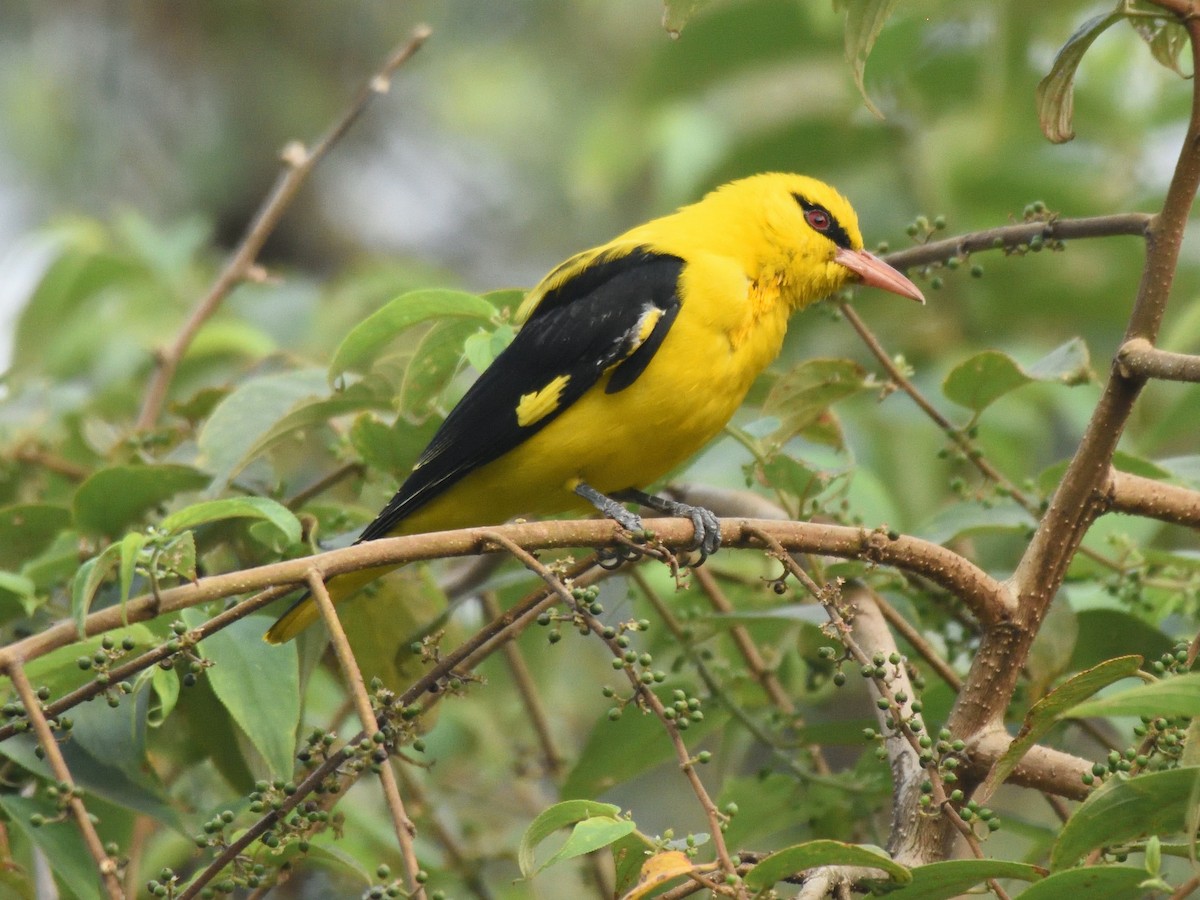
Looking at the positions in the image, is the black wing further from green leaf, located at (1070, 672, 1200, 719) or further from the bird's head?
green leaf, located at (1070, 672, 1200, 719)

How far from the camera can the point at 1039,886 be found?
1593 millimetres

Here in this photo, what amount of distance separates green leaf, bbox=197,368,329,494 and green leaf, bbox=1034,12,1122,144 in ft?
4.27

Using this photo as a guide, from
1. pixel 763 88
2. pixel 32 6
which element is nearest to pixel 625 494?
pixel 763 88

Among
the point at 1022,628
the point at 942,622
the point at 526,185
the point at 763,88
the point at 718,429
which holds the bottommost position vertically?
the point at 1022,628

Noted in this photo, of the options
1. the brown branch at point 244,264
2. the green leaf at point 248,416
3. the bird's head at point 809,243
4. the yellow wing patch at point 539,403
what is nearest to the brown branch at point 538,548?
the green leaf at point 248,416

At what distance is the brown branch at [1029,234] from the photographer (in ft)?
Answer: 6.63

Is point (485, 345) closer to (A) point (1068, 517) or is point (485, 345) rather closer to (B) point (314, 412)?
(B) point (314, 412)

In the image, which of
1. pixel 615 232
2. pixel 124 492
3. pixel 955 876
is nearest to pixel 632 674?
pixel 955 876

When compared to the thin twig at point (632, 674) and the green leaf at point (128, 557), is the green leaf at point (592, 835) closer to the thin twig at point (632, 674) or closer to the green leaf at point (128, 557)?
the thin twig at point (632, 674)

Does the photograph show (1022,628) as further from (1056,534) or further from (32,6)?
(32,6)

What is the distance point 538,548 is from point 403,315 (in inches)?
25.4

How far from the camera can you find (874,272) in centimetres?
314

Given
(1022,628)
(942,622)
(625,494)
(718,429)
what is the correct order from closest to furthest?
(1022,628)
(942,622)
(718,429)
(625,494)

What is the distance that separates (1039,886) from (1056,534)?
0.57 meters
